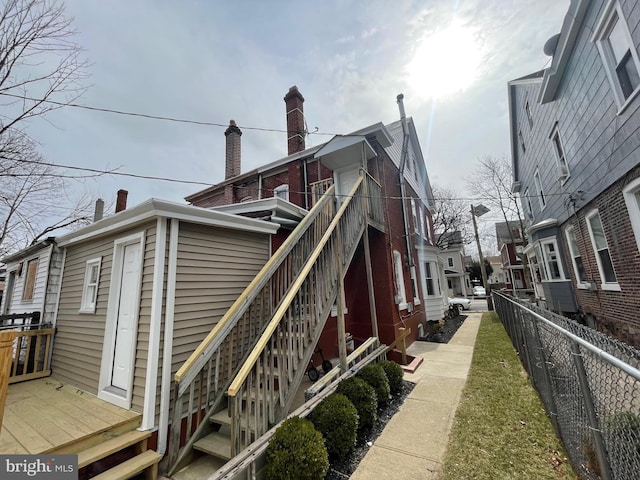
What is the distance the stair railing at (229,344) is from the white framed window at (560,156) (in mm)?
8104

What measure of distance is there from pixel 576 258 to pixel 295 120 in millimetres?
11768

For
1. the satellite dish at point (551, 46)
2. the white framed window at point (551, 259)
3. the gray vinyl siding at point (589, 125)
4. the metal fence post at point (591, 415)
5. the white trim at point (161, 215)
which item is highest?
the satellite dish at point (551, 46)

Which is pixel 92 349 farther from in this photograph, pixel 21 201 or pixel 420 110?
pixel 420 110

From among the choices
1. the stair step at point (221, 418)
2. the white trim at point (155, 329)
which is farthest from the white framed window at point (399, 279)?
the white trim at point (155, 329)

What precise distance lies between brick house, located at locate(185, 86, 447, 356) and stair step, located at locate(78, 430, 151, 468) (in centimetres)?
425

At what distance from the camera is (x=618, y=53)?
532 centimetres

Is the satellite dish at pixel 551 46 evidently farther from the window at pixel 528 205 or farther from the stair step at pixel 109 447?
the stair step at pixel 109 447

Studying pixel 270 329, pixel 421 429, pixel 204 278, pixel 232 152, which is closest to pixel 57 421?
pixel 204 278

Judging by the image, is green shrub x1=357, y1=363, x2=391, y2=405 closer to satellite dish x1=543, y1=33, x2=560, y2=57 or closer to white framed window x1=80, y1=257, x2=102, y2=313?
white framed window x1=80, y1=257, x2=102, y2=313

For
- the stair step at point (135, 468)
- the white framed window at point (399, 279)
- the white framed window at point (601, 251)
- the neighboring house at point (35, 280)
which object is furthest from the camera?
the white framed window at point (399, 279)

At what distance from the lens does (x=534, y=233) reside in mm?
11305

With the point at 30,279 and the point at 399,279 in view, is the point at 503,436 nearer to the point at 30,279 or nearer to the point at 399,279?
the point at 399,279

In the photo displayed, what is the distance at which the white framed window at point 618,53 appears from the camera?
486 cm

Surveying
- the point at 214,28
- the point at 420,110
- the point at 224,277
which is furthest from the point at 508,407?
the point at 420,110
